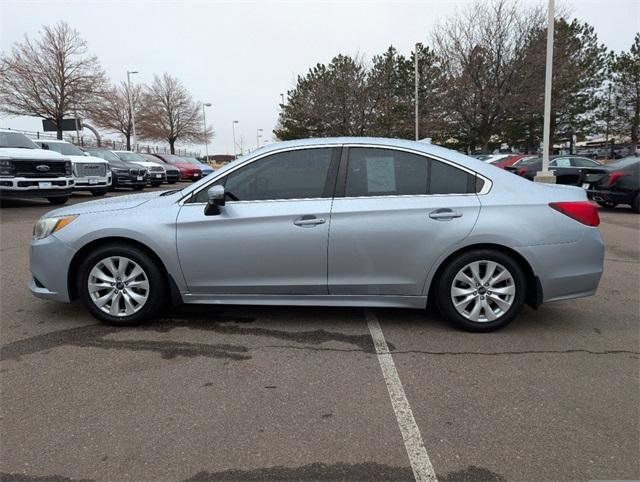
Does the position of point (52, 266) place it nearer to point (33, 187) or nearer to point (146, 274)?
point (146, 274)

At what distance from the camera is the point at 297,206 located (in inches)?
156

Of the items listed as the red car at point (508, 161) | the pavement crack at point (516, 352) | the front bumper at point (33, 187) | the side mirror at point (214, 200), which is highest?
the red car at point (508, 161)

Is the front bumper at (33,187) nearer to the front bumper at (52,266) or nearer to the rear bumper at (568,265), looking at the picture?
the front bumper at (52,266)

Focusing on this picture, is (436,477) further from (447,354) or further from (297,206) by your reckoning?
(297,206)

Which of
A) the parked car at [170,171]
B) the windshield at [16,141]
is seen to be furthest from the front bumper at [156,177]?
the windshield at [16,141]

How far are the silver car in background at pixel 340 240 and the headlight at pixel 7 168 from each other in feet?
29.1

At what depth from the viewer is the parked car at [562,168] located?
691 inches

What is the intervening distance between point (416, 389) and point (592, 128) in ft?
161

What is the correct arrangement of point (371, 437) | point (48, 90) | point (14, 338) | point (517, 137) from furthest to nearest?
1. point (517, 137)
2. point (48, 90)
3. point (14, 338)
4. point (371, 437)

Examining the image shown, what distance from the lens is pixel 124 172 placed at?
17781mm

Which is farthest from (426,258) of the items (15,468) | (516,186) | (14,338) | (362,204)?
(14,338)

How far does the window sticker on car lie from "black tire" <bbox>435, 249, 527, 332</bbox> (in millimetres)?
832

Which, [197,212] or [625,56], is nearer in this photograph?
[197,212]

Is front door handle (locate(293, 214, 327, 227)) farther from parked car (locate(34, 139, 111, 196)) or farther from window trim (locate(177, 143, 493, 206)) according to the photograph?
parked car (locate(34, 139, 111, 196))
